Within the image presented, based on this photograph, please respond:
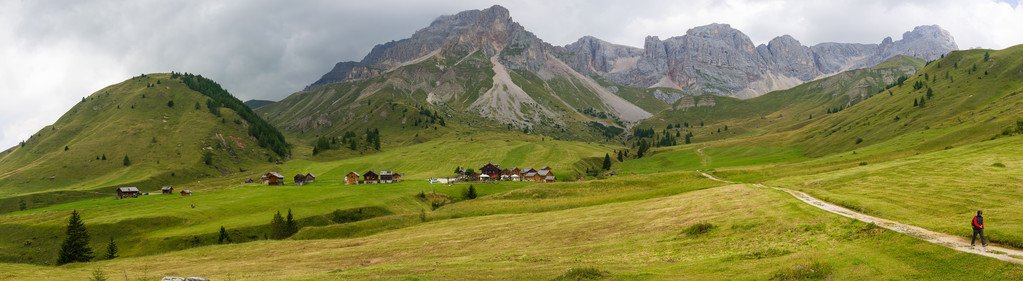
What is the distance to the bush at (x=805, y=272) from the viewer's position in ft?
75.5

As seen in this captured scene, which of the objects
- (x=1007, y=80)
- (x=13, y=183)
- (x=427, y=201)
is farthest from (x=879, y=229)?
(x=13, y=183)

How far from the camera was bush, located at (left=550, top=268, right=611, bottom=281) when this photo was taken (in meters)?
26.6

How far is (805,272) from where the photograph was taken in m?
23.2

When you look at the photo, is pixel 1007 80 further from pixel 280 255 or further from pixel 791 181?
pixel 280 255

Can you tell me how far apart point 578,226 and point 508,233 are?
851 centimetres

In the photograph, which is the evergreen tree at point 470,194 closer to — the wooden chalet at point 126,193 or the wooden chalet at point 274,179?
the wooden chalet at point 274,179

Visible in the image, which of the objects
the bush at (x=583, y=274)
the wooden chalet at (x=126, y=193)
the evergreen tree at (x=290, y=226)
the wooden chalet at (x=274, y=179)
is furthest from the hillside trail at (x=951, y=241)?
the wooden chalet at (x=126, y=193)

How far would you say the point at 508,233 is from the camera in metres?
52.9

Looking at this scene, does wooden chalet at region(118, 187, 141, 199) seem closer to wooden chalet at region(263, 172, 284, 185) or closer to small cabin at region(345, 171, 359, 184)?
wooden chalet at region(263, 172, 284, 185)

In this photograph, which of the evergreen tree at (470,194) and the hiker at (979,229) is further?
the evergreen tree at (470,194)

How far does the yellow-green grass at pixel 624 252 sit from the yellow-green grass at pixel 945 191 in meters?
5.65

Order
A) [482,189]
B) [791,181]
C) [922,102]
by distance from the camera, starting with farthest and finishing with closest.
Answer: [922,102]
[482,189]
[791,181]

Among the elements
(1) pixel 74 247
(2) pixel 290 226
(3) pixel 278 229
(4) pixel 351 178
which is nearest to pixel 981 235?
(3) pixel 278 229

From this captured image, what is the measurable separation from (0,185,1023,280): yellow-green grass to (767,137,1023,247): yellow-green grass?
5.65m
